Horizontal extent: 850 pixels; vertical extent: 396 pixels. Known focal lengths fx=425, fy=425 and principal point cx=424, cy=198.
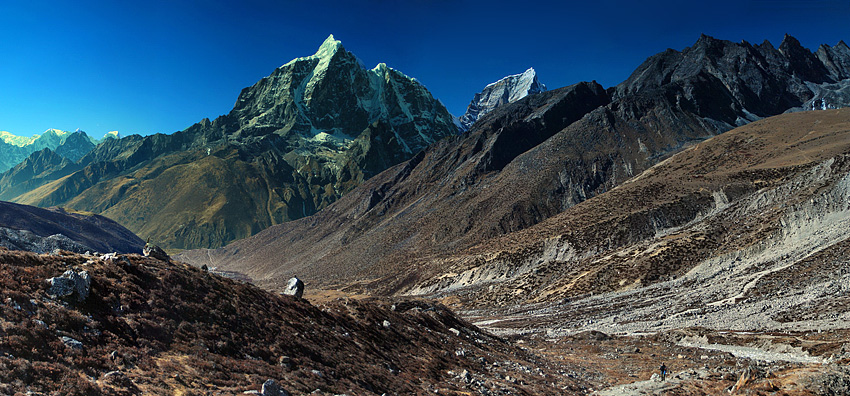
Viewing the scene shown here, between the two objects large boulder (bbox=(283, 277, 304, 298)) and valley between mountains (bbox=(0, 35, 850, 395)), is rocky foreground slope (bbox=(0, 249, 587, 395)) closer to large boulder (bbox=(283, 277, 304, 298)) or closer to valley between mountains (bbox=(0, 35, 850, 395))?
valley between mountains (bbox=(0, 35, 850, 395))

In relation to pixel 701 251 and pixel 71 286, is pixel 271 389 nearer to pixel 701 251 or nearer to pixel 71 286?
pixel 71 286

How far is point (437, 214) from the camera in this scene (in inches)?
7559

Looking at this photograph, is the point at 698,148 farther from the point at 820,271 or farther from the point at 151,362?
the point at 151,362

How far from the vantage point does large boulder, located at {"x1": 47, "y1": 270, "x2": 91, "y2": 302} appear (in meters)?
17.2

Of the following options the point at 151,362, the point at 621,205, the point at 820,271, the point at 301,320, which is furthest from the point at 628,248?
the point at 151,362

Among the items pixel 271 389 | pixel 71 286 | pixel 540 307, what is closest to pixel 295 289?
pixel 71 286

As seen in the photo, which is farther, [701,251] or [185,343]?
[701,251]

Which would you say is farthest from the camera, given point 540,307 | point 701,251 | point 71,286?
point 540,307

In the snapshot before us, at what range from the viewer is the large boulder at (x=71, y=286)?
1716 cm

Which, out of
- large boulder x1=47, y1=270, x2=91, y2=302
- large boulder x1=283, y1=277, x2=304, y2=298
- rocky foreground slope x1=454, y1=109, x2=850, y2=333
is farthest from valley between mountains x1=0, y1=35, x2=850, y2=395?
rocky foreground slope x1=454, y1=109, x2=850, y2=333

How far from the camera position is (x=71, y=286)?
17562mm

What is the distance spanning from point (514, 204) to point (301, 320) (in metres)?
145

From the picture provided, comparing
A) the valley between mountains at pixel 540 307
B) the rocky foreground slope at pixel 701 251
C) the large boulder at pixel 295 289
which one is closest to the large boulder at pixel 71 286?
the valley between mountains at pixel 540 307

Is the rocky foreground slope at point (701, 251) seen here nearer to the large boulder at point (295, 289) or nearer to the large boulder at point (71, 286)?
the large boulder at point (295, 289)
